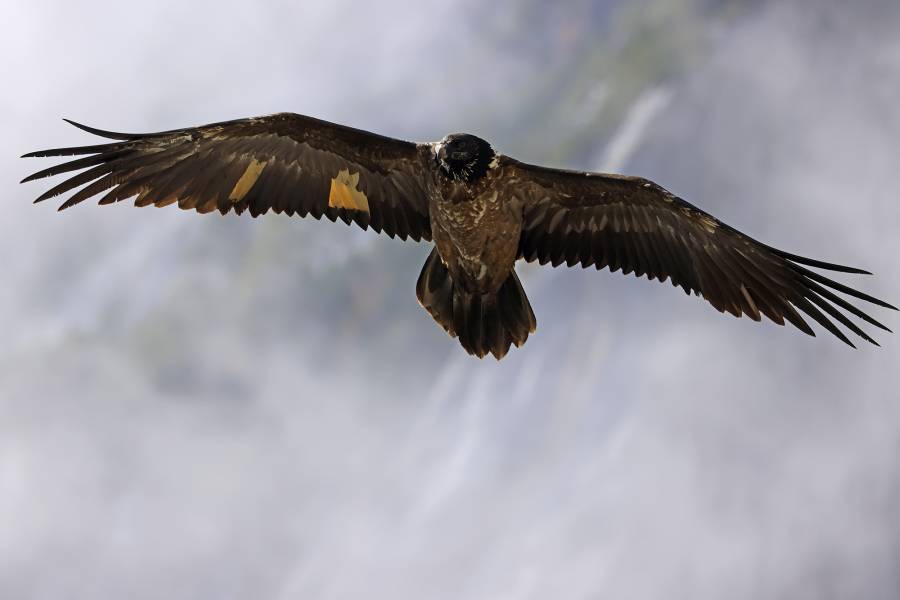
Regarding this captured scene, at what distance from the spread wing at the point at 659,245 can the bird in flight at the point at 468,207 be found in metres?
0.01

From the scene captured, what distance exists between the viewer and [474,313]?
1063 centimetres

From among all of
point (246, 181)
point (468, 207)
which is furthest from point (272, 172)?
point (468, 207)

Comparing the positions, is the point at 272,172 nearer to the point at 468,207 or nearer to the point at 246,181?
the point at 246,181

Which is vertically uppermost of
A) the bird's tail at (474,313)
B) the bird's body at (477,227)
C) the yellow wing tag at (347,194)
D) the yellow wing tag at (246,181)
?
the yellow wing tag at (347,194)

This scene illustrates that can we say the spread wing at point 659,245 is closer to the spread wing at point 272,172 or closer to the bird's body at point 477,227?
the bird's body at point 477,227

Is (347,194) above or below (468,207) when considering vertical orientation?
above

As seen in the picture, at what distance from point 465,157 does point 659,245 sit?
2.29m

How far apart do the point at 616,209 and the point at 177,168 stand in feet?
13.2

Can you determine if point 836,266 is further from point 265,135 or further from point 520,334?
point 265,135

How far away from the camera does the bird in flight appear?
10148 millimetres

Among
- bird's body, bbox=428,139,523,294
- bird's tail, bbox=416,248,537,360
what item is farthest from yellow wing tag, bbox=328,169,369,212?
bird's tail, bbox=416,248,537,360

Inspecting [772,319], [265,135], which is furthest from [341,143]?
[772,319]

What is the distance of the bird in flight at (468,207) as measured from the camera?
1015 cm

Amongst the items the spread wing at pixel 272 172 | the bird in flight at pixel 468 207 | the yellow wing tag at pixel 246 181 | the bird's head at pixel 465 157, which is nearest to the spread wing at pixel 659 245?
the bird in flight at pixel 468 207
